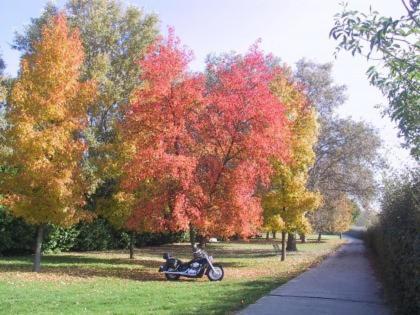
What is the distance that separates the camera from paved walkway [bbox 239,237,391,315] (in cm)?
870

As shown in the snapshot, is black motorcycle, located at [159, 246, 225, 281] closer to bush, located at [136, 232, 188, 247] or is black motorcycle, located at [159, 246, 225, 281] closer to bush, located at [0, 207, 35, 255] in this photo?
bush, located at [0, 207, 35, 255]

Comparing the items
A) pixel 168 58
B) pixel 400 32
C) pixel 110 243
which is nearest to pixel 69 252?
pixel 110 243

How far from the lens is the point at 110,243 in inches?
1093

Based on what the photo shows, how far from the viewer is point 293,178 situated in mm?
21844

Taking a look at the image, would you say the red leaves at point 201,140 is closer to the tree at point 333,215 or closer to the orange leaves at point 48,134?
the orange leaves at point 48,134

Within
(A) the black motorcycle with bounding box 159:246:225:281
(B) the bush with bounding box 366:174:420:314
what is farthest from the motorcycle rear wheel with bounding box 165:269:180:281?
(B) the bush with bounding box 366:174:420:314

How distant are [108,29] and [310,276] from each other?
1917 centimetres

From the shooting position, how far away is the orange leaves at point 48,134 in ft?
46.8

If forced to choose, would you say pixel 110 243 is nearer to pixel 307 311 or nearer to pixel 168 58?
pixel 168 58

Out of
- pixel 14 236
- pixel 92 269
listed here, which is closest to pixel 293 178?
pixel 92 269

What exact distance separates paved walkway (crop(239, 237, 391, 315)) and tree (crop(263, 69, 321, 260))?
7.27 metres

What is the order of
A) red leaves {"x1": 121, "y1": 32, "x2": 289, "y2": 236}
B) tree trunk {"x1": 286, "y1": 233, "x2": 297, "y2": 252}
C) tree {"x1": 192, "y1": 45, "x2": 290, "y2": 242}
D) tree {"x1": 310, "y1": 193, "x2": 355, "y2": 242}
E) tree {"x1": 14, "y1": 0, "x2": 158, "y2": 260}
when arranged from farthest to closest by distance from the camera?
tree {"x1": 310, "y1": 193, "x2": 355, "y2": 242} < tree trunk {"x1": 286, "y1": 233, "x2": 297, "y2": 252} < tree {"x1": 14, "y1": 0, "x2": 158, "y2": 260} < tree {"x1": 192, "y1": 45, "x2": 290, "y2": 242} < red leaves {"x1": 121, "y1": 32, "x2": 289, "y2": 236}

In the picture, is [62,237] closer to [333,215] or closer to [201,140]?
[201,140]

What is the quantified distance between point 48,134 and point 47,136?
8cm
